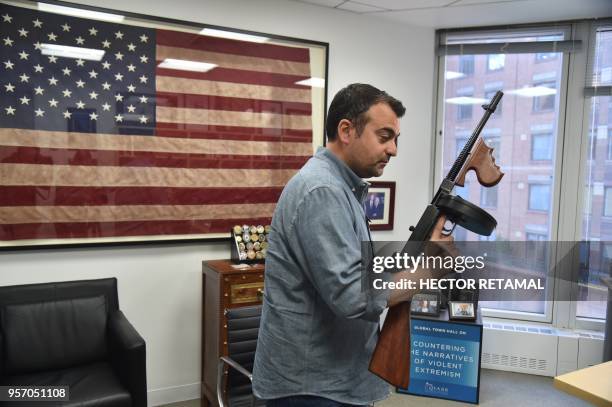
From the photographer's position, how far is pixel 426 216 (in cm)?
128

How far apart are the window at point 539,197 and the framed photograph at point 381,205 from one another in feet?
3.53

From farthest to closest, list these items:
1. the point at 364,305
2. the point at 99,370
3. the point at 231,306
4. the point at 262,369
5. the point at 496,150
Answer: the point at 496,150 → the point at 231,306 → the point at 99,370 → the point at 262,369 → the point at 364,305

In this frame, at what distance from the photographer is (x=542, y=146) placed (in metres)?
3.56

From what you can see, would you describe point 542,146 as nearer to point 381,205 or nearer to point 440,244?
point 381,205

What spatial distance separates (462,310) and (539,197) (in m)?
1.21

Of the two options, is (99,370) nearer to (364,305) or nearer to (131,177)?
(131,177)

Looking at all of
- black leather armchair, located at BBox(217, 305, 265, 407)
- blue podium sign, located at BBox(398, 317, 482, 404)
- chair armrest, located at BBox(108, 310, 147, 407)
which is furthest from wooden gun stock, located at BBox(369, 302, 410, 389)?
blue podium sign, located at BBox(398, 317, 482, 404)

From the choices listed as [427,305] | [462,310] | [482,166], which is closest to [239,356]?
[482,166]

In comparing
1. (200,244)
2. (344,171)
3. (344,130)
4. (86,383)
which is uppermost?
(344,130)

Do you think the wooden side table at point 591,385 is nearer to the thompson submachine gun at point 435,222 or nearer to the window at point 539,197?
the thompson submachine gun at point 435,222

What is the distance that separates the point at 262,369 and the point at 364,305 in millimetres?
347

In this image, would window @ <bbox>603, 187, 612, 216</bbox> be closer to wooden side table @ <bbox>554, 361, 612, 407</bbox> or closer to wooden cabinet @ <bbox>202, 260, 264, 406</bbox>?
wooden side table @ <bbox>554, 361, 612, 407</bbox>

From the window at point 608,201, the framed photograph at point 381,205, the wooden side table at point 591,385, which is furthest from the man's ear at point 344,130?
the window at point 608,201

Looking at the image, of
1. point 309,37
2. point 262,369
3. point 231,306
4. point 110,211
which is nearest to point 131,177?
point 110,211
